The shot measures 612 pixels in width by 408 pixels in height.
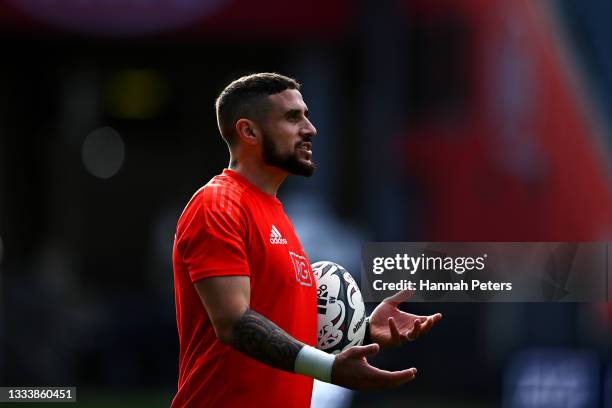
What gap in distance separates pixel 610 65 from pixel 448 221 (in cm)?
302

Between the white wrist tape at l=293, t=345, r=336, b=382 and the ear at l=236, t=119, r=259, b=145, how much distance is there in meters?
1.08

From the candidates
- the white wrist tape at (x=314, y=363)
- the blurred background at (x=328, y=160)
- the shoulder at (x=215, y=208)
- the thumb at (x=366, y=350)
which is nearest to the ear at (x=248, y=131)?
the shoulder at (x=215, y=208)

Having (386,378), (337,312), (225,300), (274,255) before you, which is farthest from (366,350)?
(337,312)

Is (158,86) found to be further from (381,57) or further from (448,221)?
(448,221)

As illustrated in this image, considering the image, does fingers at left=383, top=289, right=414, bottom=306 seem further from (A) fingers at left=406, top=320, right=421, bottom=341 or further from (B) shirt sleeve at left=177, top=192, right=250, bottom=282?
(B) shirt sleeve at left=177, top=192, right=250, bottom=282

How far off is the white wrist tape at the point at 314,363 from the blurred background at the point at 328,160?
7.04 meters

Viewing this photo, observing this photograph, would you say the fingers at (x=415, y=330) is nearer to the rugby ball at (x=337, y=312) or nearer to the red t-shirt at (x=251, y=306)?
the rugby ball at (x=337, y=312)

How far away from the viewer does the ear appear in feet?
16.3

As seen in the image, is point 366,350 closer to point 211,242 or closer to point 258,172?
point 211,242

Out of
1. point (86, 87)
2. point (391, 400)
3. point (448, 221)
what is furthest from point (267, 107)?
point (86, 87)

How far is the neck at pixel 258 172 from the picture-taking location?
4.97 m

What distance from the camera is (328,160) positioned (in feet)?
52.9

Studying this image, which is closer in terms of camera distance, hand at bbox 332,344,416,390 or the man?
hand at bbox 332,344,416,390

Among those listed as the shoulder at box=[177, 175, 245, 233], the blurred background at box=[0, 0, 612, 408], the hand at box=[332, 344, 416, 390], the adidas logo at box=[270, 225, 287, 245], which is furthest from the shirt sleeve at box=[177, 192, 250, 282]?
the blurred background at box=[0, 0, 612, 408]
